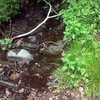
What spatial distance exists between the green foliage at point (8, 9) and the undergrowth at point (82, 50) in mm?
1399

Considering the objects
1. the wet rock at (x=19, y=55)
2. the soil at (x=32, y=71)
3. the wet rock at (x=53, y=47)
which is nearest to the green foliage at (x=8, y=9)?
the soil at (x=32, y=71)

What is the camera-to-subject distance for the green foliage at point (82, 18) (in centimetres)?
586

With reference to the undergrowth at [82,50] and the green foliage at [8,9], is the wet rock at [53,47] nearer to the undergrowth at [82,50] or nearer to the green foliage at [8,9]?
the undergrowth at [82,50]

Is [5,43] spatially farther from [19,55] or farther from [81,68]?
[81,68]

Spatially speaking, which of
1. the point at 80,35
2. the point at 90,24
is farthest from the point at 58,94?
the point at 90,24

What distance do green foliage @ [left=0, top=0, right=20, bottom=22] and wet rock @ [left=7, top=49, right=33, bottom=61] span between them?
0.99 meters

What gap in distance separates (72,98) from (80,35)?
49.3 inches

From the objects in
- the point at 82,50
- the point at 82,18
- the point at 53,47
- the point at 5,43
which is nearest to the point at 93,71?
the point at 82,50

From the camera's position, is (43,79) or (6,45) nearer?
(43,79)

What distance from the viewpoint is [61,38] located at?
6824mm

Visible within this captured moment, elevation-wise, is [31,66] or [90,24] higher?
[90,24]

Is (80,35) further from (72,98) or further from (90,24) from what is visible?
(72,98)

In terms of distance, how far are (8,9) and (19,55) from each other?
4.44 feet

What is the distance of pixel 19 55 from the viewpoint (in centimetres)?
646
